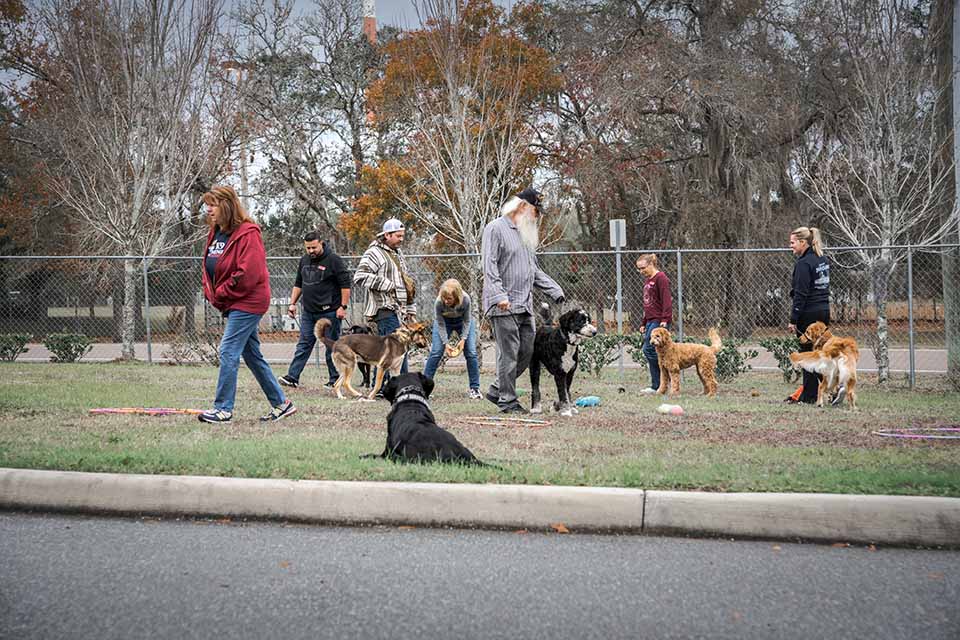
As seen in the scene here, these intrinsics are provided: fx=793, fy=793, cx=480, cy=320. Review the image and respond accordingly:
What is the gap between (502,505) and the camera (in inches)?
173

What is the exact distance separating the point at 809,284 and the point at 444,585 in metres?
6.85

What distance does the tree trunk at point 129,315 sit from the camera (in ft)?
51.9

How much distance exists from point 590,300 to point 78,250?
1801cm

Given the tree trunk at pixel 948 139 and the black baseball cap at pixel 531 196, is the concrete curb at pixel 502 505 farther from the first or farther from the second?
the tree trunk at pixel 948 139

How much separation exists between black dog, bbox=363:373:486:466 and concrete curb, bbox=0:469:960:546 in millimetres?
612

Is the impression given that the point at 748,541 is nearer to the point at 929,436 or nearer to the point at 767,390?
the point at 929,436

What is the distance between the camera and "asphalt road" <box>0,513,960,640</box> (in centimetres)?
299

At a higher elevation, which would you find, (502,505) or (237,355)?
(237,355)

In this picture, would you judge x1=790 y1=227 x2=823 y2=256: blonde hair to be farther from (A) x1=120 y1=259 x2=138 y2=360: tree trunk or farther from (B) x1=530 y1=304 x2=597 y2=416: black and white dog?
(A) x1=120 y1=259 x2=138 y2=360: tree trunk

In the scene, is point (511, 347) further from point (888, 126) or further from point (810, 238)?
point (888, 126)

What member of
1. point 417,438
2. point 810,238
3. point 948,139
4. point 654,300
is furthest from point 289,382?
point 948,139

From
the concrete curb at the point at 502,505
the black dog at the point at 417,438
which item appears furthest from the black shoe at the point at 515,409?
the concrete curb at the point at 502,505

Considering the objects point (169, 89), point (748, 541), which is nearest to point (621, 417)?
point (748, 541)

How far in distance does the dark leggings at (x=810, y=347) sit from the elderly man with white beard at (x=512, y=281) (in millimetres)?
Result: 3140
